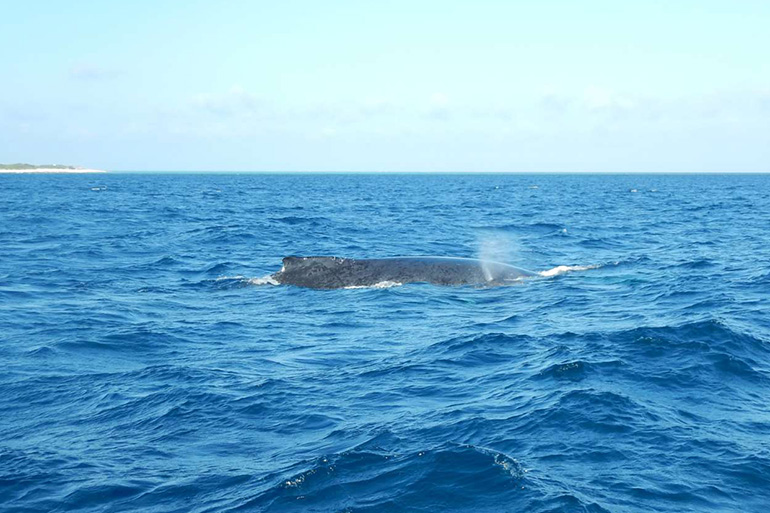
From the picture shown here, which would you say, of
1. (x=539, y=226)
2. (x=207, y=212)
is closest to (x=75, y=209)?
(x=207, y=212)

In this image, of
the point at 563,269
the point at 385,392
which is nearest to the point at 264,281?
the point at 563,269

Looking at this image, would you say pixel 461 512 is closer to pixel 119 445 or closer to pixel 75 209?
pixel 119 445

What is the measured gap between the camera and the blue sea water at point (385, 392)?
8695 mm

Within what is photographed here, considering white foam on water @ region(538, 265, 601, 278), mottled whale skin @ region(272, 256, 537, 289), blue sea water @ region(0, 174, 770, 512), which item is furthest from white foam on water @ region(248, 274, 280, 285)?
white foam on water @ region(538, 265, 601, 278)

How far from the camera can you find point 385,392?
1233 cm

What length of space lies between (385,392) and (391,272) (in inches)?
409

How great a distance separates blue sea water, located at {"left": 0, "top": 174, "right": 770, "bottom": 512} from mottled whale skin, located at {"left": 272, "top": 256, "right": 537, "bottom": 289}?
0.68 meters

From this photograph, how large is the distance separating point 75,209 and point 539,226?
3642 centimetres

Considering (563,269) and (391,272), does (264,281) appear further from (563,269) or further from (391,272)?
(563,269)

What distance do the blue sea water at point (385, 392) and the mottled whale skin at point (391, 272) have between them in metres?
0.68

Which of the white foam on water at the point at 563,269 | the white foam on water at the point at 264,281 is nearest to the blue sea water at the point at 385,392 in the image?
the white foam on water at the point at 264,281

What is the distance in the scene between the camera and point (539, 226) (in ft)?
146

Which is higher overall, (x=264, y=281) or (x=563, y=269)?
(x=563, y=269)

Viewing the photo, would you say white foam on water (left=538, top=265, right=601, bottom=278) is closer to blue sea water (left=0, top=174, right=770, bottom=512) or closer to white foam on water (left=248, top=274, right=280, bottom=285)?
blue sea water (left=0, top=174, right=770, bottom=512)
